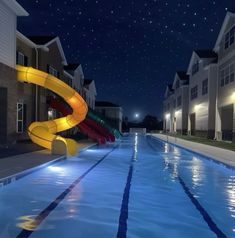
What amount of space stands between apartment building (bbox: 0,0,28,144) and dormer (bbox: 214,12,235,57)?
657 inches

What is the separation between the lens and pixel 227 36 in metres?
30.7

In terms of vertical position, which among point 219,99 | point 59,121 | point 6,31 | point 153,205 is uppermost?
point 6,31

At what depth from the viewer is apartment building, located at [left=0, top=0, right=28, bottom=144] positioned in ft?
60.1

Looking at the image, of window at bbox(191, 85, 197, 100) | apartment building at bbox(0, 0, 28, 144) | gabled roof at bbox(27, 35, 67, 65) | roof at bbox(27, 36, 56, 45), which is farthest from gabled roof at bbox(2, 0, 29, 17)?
window at bbox(191, 85, 197, 100)

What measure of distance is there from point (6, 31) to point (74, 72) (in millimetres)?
23854

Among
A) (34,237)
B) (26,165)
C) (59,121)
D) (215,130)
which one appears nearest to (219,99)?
(215,130)

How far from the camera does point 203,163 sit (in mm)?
16500

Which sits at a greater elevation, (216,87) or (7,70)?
(216,87)

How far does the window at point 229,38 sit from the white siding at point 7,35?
1707cm

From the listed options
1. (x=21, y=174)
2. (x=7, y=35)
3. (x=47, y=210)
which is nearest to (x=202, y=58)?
(x=7, y=35)

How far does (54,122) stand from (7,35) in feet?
16.4

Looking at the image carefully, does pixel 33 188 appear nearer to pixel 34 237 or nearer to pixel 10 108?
pixel 34 237

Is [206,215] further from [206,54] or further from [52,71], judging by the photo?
[206,54]

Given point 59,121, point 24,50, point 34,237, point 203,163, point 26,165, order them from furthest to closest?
point 24,50
point 59,121
point 203,163
point 26,165
point 34,237
